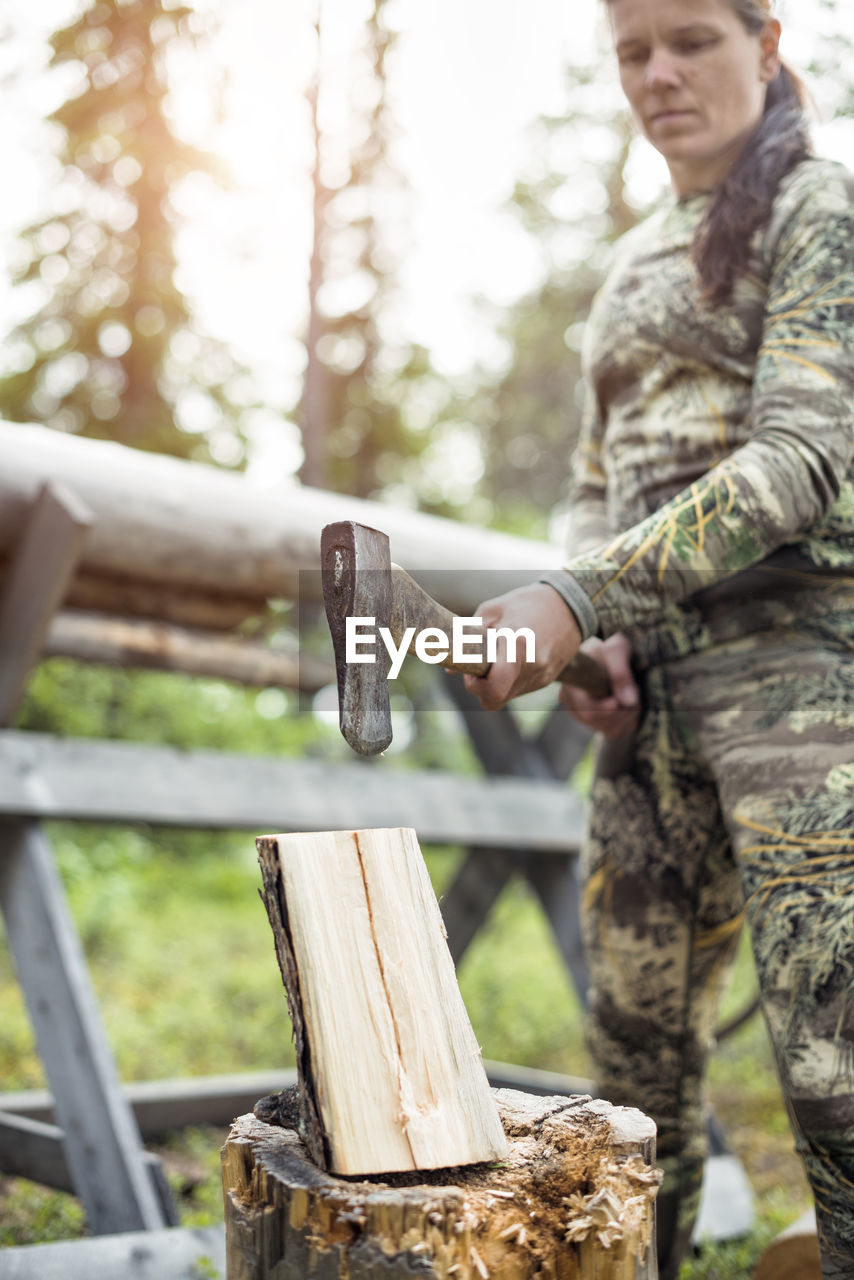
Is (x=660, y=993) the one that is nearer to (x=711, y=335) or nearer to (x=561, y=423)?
(x=711, y=335)

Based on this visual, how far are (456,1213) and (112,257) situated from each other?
9759 millimetres

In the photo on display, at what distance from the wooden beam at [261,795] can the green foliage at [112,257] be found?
5.92 m

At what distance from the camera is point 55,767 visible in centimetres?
312

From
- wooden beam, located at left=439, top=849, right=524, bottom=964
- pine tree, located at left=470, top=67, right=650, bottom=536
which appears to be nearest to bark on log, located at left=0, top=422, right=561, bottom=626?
wooden beam, located at left=439, top=849, right=524, bottom=964

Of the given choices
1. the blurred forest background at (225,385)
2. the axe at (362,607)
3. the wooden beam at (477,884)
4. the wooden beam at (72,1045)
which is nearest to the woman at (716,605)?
the axe at (362,607)

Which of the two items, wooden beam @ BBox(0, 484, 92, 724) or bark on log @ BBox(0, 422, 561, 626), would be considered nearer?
wooden beam @ BBox(0, 484, 92, 724)

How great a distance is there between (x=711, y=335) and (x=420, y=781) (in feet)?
7.83

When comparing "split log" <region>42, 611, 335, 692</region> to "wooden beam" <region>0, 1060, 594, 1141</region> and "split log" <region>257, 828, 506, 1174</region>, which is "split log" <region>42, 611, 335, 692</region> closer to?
"wooden beam" <region>0, 1060, 594, 1141</region>

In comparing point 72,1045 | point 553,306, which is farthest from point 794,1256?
point 553,306

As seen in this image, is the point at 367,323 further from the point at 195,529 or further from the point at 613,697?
the point at 613,697

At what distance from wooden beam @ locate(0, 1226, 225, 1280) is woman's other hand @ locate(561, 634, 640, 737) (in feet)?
4.81

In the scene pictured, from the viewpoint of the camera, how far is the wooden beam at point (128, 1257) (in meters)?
2.22

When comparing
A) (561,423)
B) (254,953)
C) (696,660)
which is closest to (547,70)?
(561,423)

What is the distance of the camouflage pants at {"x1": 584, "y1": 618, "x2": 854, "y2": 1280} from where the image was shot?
159 cm
